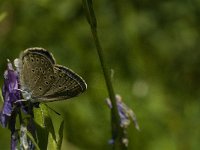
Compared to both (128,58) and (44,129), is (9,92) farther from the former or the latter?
(128,58)

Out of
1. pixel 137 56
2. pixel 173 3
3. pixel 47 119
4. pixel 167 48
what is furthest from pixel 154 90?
pixel 47 119

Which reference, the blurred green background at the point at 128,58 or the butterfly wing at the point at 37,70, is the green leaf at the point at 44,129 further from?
the blurred green background at the point at 128,58

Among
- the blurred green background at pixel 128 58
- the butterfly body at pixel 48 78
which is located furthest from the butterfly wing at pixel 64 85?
the blurred green background at pixel 128 58

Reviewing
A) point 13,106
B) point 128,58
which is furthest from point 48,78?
point 128,58

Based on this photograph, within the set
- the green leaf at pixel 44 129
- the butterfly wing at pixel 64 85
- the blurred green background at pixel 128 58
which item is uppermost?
the butterfly wing at pixel 64 85

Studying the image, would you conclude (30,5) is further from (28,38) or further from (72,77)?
(72,77)

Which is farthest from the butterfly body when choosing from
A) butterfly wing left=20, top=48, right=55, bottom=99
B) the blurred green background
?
the blurred green background
